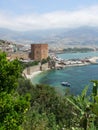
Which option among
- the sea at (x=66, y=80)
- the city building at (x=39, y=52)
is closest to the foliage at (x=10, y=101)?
the sea at (x=66, y=80)

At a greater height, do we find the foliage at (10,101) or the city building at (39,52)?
the foliage at (10,101)

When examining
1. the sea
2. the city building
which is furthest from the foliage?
the city building

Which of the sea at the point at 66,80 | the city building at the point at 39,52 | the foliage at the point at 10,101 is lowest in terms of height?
the sea at the point at 66,80

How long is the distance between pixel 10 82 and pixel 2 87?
13cm

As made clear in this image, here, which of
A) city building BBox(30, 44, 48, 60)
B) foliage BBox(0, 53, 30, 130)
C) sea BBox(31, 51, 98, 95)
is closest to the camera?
foliage BBox(0, 53, 30, 130)

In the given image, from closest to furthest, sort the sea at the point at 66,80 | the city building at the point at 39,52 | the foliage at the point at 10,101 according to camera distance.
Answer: the foliage at the point at 10,101
the sea at the point at 66,80
the city building at the point at 39,52

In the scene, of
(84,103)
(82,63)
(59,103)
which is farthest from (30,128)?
(82,63)

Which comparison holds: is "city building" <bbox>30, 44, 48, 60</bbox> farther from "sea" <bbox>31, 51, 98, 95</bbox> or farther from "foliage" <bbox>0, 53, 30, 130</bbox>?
"foliage" <bbox>0, 53, 30, 130</bbox>

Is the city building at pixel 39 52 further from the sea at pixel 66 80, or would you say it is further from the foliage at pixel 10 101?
the foliage at pixel 10 101

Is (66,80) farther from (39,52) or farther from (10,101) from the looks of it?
(10,101)

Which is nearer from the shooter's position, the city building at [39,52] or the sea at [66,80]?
the sea at [66,80]

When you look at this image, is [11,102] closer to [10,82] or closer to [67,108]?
[10,82]

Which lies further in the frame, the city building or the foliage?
the city building

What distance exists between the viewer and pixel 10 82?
4.83 metres
